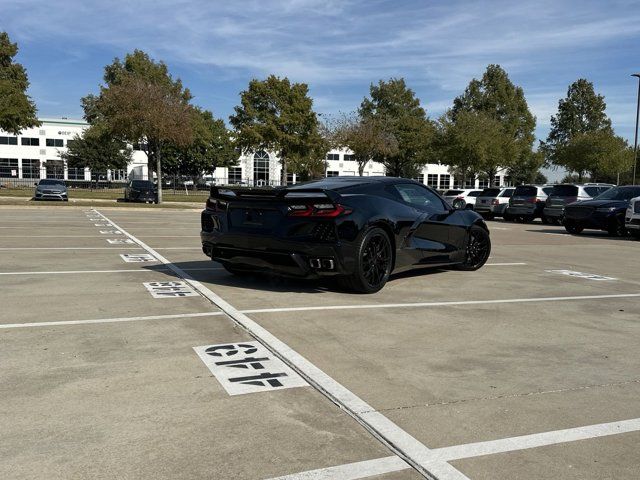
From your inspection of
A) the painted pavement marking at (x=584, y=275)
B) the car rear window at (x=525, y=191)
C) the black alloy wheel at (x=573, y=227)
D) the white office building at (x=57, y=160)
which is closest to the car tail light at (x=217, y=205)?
the painted pavement marking at (x=584, y=275)

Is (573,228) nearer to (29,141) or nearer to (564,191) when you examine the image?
(564,191)

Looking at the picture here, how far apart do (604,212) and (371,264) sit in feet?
45.4

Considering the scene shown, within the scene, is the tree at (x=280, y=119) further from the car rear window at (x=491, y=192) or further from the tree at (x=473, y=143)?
the car rear window at (x=491, y=192)

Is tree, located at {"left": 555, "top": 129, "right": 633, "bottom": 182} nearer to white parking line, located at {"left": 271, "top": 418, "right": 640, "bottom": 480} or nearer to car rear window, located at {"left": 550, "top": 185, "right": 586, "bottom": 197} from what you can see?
car rear window, located at {"left": 550, "top": 185, "right": 586, "bottom": 197}

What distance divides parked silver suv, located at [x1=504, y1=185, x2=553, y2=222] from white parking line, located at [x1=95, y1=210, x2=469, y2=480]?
22912 millimetres

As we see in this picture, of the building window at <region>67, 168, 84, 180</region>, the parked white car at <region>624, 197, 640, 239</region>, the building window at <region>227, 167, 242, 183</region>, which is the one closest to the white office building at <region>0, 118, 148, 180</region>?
the building window at <region>67, 168, 84, 180</region>

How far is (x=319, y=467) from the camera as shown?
2756mm

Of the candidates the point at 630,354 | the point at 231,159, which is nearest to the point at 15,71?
the point at 231,159

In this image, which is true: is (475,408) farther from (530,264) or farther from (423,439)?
(530,264)

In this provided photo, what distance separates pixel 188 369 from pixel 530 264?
7.92 metres

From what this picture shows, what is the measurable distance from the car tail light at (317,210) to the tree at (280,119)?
1623 inches

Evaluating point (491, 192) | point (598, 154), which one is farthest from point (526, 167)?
point (491, 192)

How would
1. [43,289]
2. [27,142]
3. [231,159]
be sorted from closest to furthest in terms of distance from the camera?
[43,289] → [231,159] → [27,142]

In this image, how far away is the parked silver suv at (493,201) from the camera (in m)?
28.4
